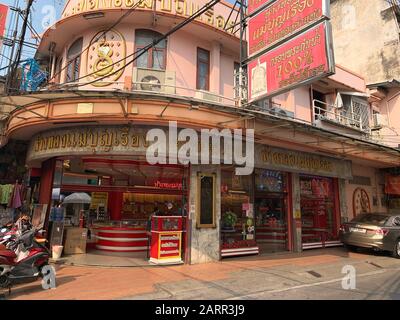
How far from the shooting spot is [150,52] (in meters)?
11.3

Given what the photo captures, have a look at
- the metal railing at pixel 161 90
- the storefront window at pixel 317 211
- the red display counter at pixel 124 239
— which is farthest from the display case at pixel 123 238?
the storefront window at pixel 317 211

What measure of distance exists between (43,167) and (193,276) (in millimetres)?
7722

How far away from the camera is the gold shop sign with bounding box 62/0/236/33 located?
10.7 meters

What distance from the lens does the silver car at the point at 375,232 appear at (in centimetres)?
1196

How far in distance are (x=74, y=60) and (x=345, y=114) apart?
13.9 metres

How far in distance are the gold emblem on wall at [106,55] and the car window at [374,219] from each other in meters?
11.4

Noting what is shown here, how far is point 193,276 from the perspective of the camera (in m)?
8.45

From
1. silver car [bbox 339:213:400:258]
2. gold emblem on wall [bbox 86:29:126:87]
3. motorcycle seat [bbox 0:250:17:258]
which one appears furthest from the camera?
silver car [bbox 339:213:400:258]

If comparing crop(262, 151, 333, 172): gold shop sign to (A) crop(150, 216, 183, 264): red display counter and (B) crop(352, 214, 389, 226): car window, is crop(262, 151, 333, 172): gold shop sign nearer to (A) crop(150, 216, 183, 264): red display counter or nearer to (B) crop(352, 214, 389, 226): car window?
(B) crop(352, 214, 389, 226): car window

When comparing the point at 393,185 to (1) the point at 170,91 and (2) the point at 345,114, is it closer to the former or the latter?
(2) the point at 345,114

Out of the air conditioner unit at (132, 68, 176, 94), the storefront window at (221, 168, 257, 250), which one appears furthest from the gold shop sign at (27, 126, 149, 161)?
the storefront window at (221, 168, 257, 250)

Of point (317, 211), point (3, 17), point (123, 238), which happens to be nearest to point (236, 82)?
point (123, 238)

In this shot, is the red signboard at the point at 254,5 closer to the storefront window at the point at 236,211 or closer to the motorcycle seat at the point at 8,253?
the storefront window at the point at 236,211

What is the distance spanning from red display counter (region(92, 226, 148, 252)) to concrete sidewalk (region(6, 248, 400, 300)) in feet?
7.08
